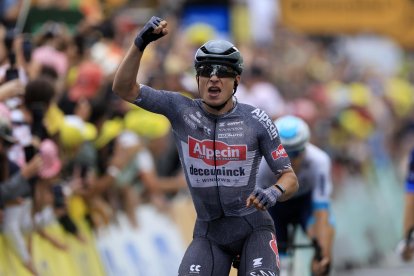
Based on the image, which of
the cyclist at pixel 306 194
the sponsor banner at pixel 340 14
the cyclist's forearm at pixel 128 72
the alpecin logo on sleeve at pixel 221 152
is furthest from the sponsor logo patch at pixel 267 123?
the sponsor banner at pixel 340 14

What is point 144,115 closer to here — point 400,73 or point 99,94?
point 99,94

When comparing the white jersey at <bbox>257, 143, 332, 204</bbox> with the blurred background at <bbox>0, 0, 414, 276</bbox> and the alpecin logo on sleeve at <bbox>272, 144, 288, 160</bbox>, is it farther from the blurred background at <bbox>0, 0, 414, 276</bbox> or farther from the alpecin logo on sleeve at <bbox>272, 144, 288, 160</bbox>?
the alpecin logo on sleeve at <bbox>272, 144, 288, 160</bbox>

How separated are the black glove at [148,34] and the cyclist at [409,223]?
3.34 meters

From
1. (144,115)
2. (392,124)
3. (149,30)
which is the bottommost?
(392,124)

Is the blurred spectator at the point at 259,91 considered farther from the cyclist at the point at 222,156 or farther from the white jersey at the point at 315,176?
the cyclist at the point at 222,156

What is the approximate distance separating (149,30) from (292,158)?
9.73ft

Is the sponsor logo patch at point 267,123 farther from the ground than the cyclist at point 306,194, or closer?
farther from the ground

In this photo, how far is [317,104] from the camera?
20.9 metres

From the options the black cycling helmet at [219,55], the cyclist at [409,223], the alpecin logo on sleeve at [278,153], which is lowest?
the cyclist at [409,223]

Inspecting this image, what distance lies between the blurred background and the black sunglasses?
79.3 inches

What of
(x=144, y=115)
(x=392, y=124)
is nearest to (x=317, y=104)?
(x=392, y=124)

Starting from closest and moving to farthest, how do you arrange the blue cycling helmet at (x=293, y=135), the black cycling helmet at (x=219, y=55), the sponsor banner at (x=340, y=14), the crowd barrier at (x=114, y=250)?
the black cycling helmet at (x=219, y=55)
the blue cycling helmet at (x=293, y=135)
the crowd barrier at (x=114, y=250)
the sponsor banner at (x=340, y=14)

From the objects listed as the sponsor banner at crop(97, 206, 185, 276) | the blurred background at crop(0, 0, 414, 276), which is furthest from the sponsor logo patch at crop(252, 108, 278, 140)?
the sponsor banner at crop(97, 206, 185, 276)

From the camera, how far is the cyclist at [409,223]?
35.1 ft
